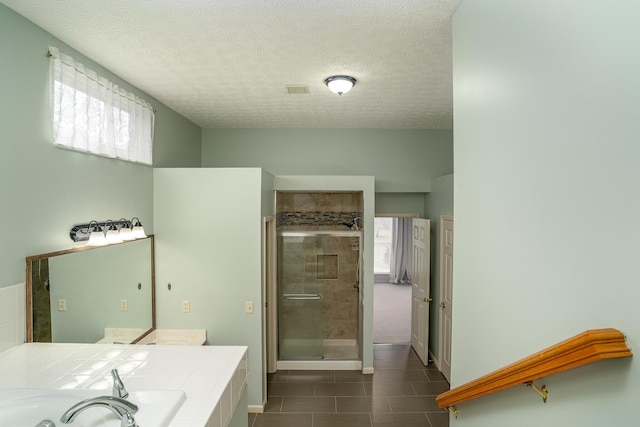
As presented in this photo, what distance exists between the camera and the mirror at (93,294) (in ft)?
Answer: 7.12

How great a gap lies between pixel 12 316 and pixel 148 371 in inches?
35.8

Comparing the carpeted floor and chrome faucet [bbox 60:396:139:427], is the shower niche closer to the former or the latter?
the carpeted floor

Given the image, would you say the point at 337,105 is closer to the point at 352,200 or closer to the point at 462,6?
the point at 352,200

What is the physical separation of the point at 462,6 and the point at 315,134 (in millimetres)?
3145

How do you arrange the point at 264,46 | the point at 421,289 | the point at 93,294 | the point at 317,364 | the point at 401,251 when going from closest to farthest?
the point at 264,46 → the point at 93,294 → the point at 317,364 → the point at 421,289 → the point at 401,251

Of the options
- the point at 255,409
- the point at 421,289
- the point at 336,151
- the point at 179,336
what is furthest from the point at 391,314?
the point at 179,336

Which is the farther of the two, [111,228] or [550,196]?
[111,228]

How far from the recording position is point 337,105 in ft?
12.2

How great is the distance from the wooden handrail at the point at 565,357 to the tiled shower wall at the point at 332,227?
11.3 feet

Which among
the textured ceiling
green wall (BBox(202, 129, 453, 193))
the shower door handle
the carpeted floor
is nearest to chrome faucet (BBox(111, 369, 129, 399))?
the textured ceiling

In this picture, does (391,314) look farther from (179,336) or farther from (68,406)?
(68,406)

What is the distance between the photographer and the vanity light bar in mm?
2447

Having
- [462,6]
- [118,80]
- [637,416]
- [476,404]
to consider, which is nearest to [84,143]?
[118,80]

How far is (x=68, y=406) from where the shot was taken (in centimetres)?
146
